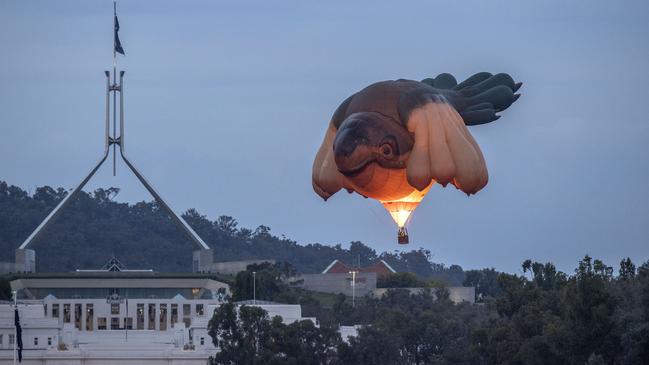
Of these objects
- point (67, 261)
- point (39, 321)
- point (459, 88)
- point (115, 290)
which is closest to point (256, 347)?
point (39, 321)

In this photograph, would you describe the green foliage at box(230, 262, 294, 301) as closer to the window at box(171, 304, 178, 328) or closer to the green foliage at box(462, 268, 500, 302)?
the window at box(171, 304, 178, 328)

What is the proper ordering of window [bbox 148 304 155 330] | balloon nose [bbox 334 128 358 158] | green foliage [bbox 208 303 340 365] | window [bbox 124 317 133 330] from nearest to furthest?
1. balloon nose [bbox 334 128 358 158]
2. green foliage [bbox 208 303 340 365]
3. window [bbox 124 317 133 330]
4. window [bbox 148 304 155 330]

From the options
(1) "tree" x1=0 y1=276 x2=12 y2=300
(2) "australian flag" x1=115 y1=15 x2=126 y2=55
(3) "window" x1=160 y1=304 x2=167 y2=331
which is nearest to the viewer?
(1) "tree" x1=0 y1=276 x2=12 y2=300

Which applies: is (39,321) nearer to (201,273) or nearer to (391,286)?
(201,273)

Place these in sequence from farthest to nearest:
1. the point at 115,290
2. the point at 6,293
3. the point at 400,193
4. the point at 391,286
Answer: the point at 391,286, the point at 115,290, the point at 6,293, the point at 400,193

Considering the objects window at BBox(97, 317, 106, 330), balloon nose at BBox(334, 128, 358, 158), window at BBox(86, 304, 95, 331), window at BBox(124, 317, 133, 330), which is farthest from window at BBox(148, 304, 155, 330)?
balloon nose at BBox(334, 128, 358, 158)

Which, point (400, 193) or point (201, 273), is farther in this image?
point (201, 273)

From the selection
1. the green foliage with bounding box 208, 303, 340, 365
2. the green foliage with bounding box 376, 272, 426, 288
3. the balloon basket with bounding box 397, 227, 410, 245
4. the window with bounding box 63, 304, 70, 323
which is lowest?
the balloon basket with bounding box 397, 227, 410, 245

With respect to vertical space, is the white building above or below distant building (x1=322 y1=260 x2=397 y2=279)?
below
